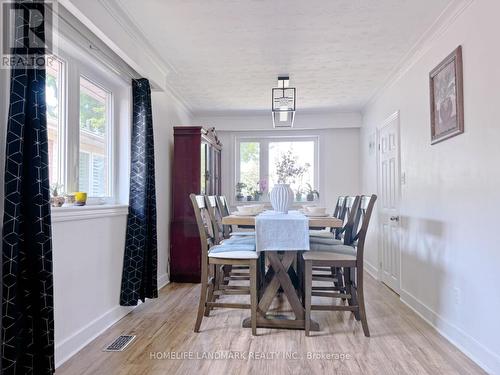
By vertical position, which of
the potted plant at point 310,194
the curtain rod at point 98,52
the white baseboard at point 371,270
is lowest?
the white baseboard at point 371,270

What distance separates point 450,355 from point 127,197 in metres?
2.74

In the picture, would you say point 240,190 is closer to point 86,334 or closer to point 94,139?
point 94,139

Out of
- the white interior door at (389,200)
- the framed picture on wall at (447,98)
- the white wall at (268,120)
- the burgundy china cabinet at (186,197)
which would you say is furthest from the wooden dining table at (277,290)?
the white wall at (268,120)

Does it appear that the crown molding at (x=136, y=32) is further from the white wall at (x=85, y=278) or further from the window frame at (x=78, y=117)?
the white wall at (x=85, y=278)

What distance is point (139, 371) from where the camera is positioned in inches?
79.8

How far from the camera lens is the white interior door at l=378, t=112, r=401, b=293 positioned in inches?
147

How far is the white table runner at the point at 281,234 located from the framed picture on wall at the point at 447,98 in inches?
49.2

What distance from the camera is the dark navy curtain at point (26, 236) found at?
1566mm

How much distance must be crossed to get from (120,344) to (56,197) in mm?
1102

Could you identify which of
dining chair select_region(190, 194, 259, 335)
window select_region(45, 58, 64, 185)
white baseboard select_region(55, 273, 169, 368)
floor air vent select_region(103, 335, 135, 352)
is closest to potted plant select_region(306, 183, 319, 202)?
dining chair select_region(190, 194, 259, 335)

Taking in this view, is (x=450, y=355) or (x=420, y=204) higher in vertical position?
(x=420, y=204)

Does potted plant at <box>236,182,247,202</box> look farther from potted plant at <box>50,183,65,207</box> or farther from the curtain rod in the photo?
potted plant at <box>50,183,65,207</box>

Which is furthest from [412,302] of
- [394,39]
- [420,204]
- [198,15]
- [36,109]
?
[36,109]

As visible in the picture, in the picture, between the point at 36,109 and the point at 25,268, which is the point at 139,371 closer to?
the point at 25,268
